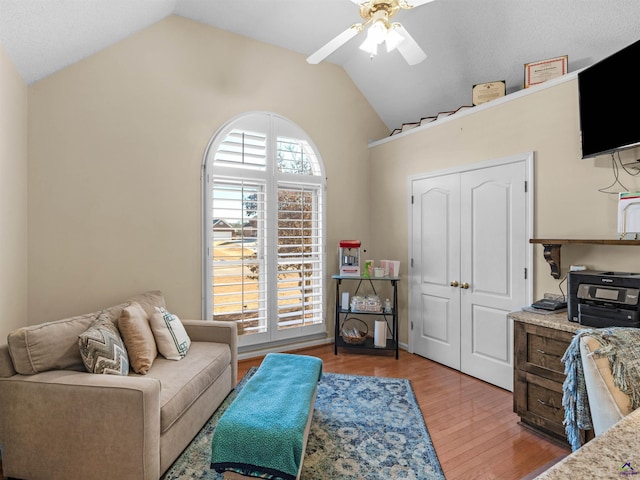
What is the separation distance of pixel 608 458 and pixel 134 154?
3494 mm

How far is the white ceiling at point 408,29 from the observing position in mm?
2355

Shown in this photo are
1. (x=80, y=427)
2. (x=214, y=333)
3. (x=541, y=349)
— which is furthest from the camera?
(x=214, y=333)

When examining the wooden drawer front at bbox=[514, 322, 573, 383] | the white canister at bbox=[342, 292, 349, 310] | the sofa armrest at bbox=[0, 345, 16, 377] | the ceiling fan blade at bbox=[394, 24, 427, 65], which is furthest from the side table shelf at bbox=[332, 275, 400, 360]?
the sofa armrest at bbox=[0, 345, 16, 377]

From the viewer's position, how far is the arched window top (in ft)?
11.7

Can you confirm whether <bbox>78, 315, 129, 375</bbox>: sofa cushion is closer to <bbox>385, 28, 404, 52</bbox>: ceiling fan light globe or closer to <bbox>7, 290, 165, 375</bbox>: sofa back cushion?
<bbox>7, 290, 165, 375</bbox>: sofa back cushion

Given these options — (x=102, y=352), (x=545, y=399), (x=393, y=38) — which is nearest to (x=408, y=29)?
(x=393, y=38)

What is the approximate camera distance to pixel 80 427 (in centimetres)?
179

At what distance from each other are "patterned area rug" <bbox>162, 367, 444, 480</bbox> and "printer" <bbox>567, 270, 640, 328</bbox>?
1.26 m

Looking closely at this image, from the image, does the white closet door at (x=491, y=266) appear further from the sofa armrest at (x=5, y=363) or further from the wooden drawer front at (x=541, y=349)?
the sofa armrest at (x=5, y=363)

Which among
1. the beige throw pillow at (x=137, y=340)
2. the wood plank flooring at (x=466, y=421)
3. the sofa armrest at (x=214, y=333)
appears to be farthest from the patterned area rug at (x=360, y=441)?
the beige throw pillow at (x=137, y=340)

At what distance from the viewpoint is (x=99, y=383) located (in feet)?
5.98

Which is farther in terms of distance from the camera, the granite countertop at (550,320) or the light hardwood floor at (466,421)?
the granite countertop at (550,320)

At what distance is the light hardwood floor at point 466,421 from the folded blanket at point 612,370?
1.89 ft

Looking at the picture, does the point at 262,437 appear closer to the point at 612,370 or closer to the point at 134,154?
the point at 612,370
